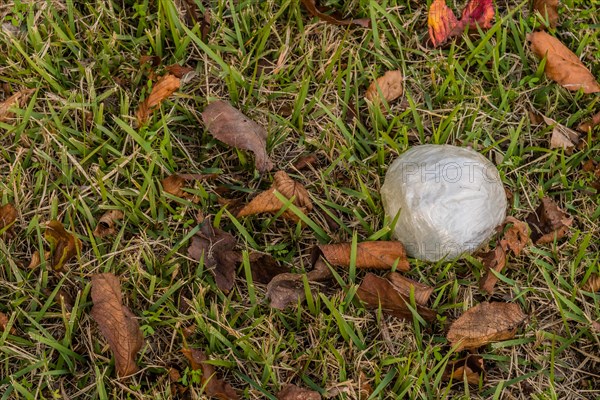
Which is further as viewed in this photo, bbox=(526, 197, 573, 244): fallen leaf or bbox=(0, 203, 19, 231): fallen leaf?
bbox=(526, 197, 573, 244): fallen leaf

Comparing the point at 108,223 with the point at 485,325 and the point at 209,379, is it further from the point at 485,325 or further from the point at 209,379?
the point at 485,325

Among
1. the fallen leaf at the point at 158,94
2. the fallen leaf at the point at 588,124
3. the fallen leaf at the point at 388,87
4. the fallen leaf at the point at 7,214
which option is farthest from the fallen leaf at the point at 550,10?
the fallen leaf at the point at 7,214

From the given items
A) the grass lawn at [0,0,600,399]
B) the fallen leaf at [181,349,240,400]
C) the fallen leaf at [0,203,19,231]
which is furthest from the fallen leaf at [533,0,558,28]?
the fallen leaf at [0,203,19,231]

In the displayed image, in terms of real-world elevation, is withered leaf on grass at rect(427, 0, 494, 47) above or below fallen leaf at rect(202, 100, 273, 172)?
above

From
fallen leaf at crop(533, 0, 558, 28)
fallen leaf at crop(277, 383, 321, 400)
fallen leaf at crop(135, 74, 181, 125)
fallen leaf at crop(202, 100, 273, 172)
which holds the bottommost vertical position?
fallen leaf at crop(277, 383, 321, 400)

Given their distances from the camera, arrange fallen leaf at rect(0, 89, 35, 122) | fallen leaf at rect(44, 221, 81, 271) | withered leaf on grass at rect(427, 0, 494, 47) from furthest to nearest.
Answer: withered leaf on grass at rect(427, 0, 494, 47), fallen leaf at rect(0, 89, 35, 122), fallen leaf at rect(44, 221, 81, 271)

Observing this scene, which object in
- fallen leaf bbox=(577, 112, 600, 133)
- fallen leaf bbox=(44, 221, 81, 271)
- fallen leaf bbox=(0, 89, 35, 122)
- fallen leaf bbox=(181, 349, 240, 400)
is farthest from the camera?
fallen leaf bbox=(577, 112, 600, 133)

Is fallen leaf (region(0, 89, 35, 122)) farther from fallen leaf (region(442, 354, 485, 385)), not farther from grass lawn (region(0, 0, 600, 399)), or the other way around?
fallen leaf (region(442, 354, 485, 385))

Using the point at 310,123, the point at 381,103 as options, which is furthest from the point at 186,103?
the point at 381,103
